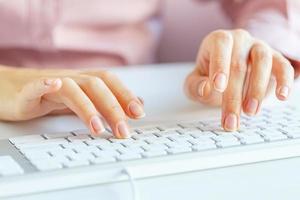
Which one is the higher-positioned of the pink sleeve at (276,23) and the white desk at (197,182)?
the pink sleeve at (276,23)

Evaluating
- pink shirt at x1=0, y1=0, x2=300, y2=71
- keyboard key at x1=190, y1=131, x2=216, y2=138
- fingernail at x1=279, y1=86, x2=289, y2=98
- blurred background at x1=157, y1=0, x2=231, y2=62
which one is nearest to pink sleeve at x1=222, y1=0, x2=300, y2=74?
pink shirt at x1=0, y1=0, x2=300, y2=71

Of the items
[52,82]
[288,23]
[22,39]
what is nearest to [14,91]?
[52,82]

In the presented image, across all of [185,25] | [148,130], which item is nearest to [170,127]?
[148,130]

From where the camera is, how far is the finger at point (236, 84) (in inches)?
24.4

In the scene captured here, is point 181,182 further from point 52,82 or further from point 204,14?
point 204,14

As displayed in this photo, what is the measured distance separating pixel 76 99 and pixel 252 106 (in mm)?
168

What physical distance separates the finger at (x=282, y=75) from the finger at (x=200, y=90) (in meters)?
0.07

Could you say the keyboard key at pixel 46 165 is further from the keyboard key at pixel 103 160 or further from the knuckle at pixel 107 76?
the knuckle at pixel 107 76

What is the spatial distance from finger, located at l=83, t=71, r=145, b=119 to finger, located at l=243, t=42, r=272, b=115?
105 mm

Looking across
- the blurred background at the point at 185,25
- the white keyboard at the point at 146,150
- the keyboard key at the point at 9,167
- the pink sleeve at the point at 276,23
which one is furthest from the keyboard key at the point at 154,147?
the blurred background at the point at 185,25

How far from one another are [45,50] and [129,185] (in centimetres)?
53

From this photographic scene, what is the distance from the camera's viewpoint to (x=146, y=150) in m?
0.54

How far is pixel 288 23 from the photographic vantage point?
96 cm

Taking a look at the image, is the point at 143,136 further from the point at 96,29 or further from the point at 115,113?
the point at 96,29
